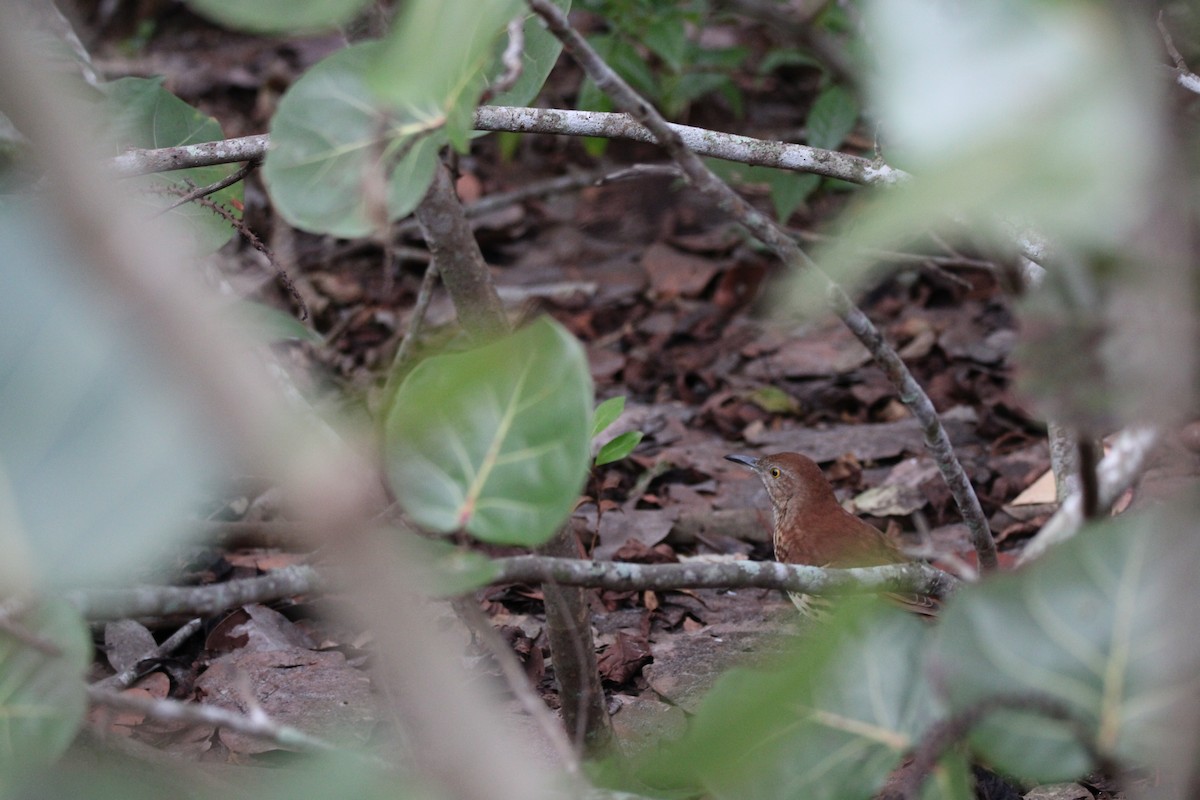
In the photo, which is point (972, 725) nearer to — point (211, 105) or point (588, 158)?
point (588, 158)

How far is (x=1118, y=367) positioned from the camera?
31.5 inches

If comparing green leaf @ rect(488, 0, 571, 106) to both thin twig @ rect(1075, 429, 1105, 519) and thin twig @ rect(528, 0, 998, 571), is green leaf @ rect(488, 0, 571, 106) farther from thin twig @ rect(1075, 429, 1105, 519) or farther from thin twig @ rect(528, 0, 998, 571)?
thin twig @ rect(1075, 429, 1105, 519)

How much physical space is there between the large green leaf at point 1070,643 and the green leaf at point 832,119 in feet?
10.3

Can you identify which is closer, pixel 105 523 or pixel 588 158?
pixel 105 523

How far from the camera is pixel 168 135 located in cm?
220

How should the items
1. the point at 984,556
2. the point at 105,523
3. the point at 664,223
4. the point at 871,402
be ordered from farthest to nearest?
the point at 664,223 < the point at 871,402 < the point at 984,556 < the point at 105,523

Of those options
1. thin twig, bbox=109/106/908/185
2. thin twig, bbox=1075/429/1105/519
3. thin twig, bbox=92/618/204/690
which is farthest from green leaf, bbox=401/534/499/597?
thin twig, bbox=92/618/204/690

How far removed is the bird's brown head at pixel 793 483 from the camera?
294 centimetres

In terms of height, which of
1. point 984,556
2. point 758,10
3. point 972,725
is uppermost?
point 758,10

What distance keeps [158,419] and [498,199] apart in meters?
4.14

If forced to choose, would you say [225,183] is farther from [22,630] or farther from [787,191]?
[787,191]

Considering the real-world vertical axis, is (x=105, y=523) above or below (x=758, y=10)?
below

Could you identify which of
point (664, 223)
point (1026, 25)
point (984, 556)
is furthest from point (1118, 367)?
point (664, 223)

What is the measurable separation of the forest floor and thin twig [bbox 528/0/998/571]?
0.44 feet
